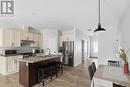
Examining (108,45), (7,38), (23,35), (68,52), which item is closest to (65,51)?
(68,52)

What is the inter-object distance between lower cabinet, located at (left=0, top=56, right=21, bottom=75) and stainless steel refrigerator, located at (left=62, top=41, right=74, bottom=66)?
3.25 metres

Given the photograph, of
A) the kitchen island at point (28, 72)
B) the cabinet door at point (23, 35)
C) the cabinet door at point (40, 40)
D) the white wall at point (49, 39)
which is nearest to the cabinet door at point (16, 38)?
the cabinet door at point (23, 35)

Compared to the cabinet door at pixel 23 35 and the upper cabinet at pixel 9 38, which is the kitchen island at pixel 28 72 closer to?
the upper cabinet at pixel 9 38

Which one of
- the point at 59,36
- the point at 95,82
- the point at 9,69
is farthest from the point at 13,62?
the point at 95,82

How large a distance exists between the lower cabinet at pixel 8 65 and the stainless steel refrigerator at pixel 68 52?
325 cm

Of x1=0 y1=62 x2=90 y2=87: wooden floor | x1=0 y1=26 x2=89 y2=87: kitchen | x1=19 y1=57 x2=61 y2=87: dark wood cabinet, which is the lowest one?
x1=0 y1=62 x2=90 y2=87: wooden floor

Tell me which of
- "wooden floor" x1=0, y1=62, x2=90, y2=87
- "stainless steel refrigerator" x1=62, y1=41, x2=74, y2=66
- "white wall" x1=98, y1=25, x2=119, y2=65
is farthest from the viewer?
"stainless steel refrigerator" x1=62, y1=41, x2=74, y2=66

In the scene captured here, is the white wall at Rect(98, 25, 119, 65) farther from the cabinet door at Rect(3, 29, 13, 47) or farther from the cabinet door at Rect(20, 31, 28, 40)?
the cabinet door at Rect(3, 29, 13, 47)

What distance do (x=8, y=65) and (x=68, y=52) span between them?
3.70 m

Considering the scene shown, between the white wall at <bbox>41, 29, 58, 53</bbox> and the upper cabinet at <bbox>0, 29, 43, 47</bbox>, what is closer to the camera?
the upper cabinet at <bbox>0, 29, 43, 47</bbox>

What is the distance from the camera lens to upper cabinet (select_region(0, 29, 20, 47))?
15.7ft

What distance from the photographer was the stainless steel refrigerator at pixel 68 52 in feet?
22.0

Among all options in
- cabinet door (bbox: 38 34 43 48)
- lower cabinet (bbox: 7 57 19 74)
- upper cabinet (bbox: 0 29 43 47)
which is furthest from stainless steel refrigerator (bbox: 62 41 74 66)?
lower cabinet (bbox: 7 57 19 74)

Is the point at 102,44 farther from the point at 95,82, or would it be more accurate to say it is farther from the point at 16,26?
the point at 16,26
